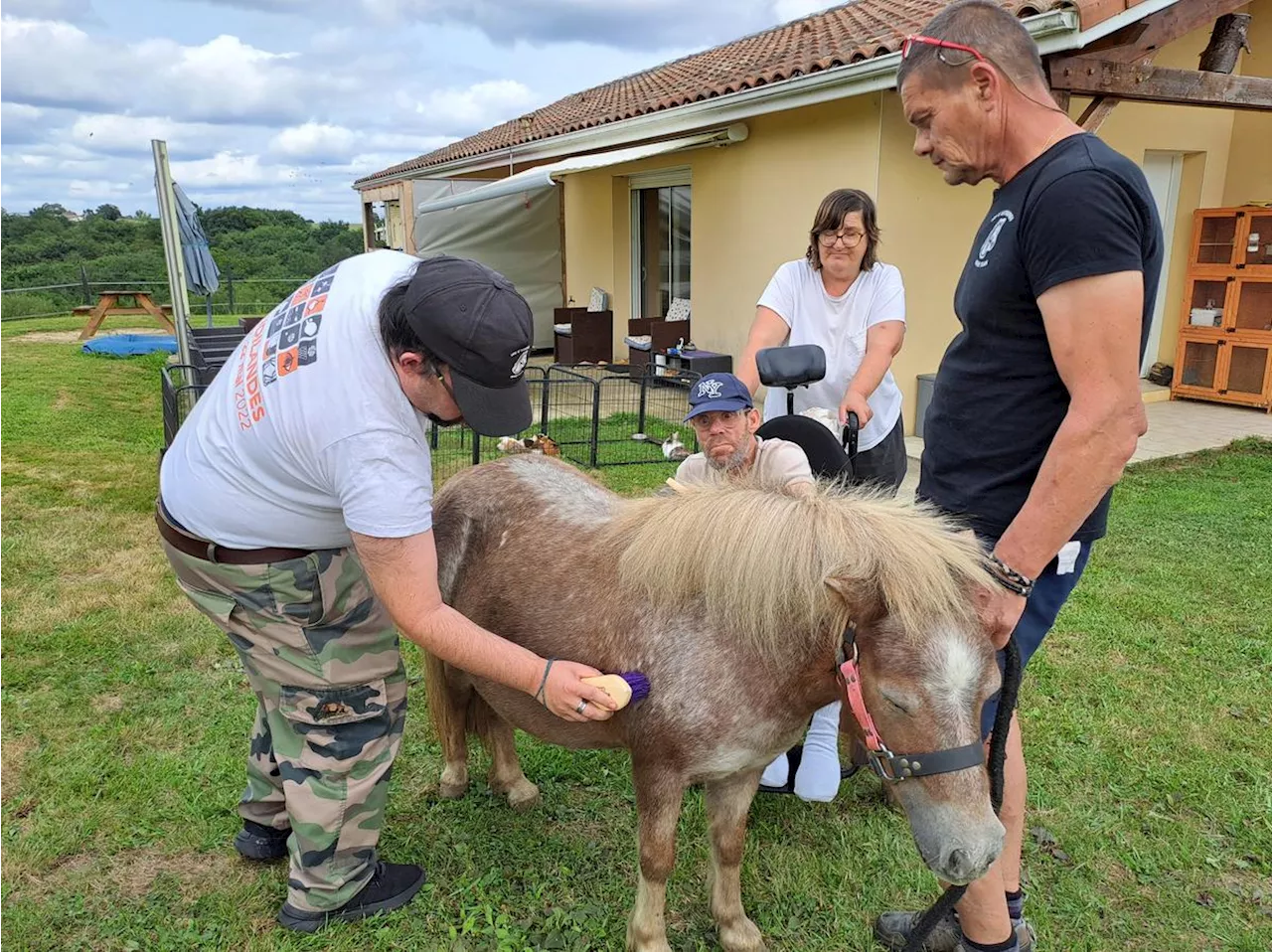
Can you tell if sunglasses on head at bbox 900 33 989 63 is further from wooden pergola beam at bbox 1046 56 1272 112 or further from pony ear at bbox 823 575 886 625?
wooden pergola beam at bbox 1046 56 1272 112

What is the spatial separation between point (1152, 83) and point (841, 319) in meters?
4.67

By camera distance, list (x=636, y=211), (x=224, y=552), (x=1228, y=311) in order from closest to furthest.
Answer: (x=224, y=552)
(x=1228, y=311)
(x=636, y=211)

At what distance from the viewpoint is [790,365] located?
3.08 m

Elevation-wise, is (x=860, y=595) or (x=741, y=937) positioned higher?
(x=860, y=595)

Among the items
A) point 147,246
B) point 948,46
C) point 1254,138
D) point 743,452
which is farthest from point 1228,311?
point 147,246

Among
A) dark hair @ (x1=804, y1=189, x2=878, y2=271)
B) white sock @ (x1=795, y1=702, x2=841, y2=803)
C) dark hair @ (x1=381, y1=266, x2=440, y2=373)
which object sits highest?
dark hair @ (x1=804, y1=189, x2=878, y2=271)

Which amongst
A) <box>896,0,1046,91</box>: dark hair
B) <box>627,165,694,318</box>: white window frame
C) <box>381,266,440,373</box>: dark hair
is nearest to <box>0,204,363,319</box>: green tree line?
<box>627,165,694,318</box>: white window frame

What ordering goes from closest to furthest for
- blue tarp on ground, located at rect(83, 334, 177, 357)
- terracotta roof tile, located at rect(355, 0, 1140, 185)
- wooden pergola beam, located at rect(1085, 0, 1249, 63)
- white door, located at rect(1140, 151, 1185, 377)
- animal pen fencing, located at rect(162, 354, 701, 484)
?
wooden pergola beam, located at rect(1085, 0, 1249, 63) → animal pen fencing, located at rect(162, 354, 701, 484) → terracotta roof tile, located at rect(355, 0, 1140, 185) → white door, located at rect(1140, 151, 1185, 377) → blue tarp on ground, located at rect(83, 334, 177, 357)

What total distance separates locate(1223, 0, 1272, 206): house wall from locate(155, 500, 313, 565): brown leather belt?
36.3 feet

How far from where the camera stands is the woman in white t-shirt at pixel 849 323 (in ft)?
10.7

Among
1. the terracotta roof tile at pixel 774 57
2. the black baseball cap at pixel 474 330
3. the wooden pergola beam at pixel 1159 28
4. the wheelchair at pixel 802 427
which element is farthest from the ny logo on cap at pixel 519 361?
the wooden pergola beam at pixel 1159 28

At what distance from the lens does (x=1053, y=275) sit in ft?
5.41

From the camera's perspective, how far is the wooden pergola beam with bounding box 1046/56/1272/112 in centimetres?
590

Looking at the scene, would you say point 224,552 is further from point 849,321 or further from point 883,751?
point 849,321
